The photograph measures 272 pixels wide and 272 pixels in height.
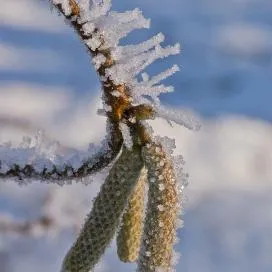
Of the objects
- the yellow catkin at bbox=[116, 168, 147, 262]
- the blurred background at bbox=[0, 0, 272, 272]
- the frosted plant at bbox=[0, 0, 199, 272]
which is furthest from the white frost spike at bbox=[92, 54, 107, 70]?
the blurred background at bbox=[0, 0, 272, 272]

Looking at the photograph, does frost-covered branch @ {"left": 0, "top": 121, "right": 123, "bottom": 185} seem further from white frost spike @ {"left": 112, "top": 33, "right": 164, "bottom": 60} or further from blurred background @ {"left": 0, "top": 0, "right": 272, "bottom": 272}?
blurred background @ {"left": 0, "top": 0, "right": 272, "bottom": 272}

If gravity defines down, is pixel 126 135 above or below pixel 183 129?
below

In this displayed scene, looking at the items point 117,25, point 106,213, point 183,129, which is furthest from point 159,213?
point 183,129

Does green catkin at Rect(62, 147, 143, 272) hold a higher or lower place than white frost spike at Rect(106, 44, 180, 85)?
lower

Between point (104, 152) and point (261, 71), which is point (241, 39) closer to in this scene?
point (261, 71)

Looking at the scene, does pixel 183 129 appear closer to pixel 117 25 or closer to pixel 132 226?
pixel 132 226

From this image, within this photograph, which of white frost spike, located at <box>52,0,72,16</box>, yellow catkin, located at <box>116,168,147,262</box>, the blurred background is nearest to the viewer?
white frost spike, located at <box>52,0,72,16</box>

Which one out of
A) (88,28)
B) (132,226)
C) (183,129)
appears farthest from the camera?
(183,129)
